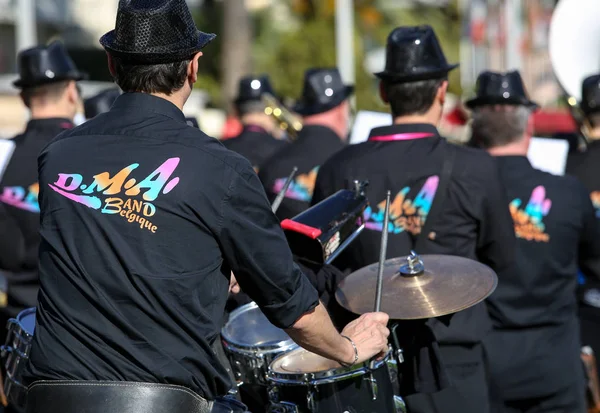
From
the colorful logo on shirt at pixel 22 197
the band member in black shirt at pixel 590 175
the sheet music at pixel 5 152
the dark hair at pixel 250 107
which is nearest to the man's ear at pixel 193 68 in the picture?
the colorful logo on shirt at pixel 22 197

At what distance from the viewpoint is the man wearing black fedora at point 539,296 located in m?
5.23

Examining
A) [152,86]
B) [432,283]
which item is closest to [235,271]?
[152,86]

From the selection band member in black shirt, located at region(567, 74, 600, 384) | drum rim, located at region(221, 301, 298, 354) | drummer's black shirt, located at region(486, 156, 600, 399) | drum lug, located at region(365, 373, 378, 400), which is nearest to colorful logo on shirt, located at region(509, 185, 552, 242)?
drummer's black shirt, located at region(486, 156, 600, 399)

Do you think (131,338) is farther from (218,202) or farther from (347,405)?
(347,405)

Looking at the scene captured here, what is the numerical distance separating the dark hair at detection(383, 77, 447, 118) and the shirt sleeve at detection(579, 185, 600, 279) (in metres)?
1.27

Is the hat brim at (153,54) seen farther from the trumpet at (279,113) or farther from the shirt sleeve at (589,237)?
the trumpet at (279,113)

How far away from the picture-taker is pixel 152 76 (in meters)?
3.03

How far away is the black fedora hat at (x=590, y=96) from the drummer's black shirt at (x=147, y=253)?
4.75 metres

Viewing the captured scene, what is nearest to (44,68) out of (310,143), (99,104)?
(99,104)

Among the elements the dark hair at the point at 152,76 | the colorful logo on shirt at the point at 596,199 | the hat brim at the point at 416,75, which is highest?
the dark hair at the point at 152,76

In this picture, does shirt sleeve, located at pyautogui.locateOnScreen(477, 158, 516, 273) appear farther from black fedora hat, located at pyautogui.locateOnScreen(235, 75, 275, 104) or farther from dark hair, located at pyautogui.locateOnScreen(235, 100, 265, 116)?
black fedora hat, located at pyautogui.locateOnScreen(235, 75, 275, 104)

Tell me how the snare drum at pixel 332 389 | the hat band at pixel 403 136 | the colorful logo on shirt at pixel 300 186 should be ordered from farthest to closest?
the colorful logo on shirt at pixel 300 186, the hat band at pixel 403 136, the snare drum at pixel 332 389

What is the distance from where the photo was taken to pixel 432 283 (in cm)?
376

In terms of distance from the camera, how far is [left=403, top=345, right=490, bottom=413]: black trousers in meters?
4.28
